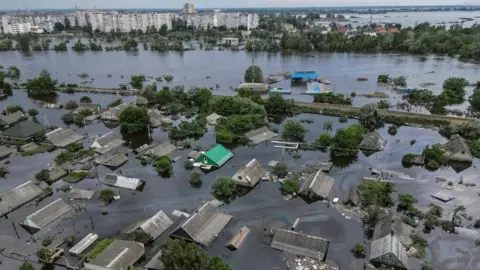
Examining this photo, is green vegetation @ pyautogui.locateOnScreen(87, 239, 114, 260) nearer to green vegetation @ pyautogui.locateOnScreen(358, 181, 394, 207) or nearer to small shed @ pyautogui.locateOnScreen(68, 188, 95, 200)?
small shed @ pyautogui.locateOnScreen(68, 188, 95, 200)

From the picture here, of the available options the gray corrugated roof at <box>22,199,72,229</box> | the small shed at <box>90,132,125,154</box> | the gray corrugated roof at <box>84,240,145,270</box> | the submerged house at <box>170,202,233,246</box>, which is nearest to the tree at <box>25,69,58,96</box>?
the small shed at <box>90,132,125,154</box>

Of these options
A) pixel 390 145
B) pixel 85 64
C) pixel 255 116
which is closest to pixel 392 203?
pixel 390 145

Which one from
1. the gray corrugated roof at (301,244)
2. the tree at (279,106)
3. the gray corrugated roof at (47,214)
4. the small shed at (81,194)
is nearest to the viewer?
the gray corrugated roof at (301,244)

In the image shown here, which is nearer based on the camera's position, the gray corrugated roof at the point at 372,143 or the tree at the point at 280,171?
the tree at the point at 280,171

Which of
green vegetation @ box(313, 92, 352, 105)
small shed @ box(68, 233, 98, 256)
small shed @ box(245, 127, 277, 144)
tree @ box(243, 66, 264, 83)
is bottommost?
small shed @ box(68, 233, 98, 256)

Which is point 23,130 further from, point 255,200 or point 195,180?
point 255,200

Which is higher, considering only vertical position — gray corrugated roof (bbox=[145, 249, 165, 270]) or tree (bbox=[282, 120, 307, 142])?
tree (bbox=[282, 120, 307, 142])

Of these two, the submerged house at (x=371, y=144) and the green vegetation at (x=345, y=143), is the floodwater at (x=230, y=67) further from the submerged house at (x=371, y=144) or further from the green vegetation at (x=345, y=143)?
the green vegetation at (x=345, y=143)

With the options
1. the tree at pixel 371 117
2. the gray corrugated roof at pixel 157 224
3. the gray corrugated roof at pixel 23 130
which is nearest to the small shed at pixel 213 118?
the tree at pixel 371 117
